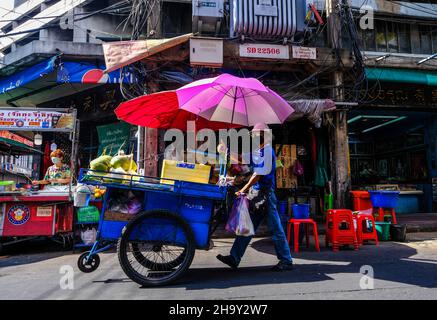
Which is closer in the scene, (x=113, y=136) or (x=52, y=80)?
(x=52, y=80)

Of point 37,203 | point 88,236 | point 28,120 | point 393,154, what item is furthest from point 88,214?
point 393,154

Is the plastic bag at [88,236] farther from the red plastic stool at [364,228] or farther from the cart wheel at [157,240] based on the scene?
the red plastic stool at [364,228]

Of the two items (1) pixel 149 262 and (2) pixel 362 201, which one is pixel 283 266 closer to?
(1) pixel 149 262

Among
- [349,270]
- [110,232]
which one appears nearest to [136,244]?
[110,232]

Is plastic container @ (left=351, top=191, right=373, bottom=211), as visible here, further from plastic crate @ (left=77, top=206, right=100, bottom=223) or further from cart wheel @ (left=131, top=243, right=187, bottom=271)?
plastic crate @ (left=77, top=206, right=100, bottom=223)

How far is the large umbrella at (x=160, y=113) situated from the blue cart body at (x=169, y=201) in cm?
115

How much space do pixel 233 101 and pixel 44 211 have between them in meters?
4.02

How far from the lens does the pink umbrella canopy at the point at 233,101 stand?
14.1ft

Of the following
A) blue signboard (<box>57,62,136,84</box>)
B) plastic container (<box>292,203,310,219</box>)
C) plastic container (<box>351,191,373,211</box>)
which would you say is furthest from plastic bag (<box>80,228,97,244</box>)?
plastic container (<box>351,191,373,211</box>)

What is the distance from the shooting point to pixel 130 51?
22.9ft

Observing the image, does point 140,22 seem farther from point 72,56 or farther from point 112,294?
point 112,294

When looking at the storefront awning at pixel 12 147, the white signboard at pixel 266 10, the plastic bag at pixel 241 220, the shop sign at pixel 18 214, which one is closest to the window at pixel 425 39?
the white signboard at pixel 266 10

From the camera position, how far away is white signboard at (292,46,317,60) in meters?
7.84

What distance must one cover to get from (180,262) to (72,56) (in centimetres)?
690
